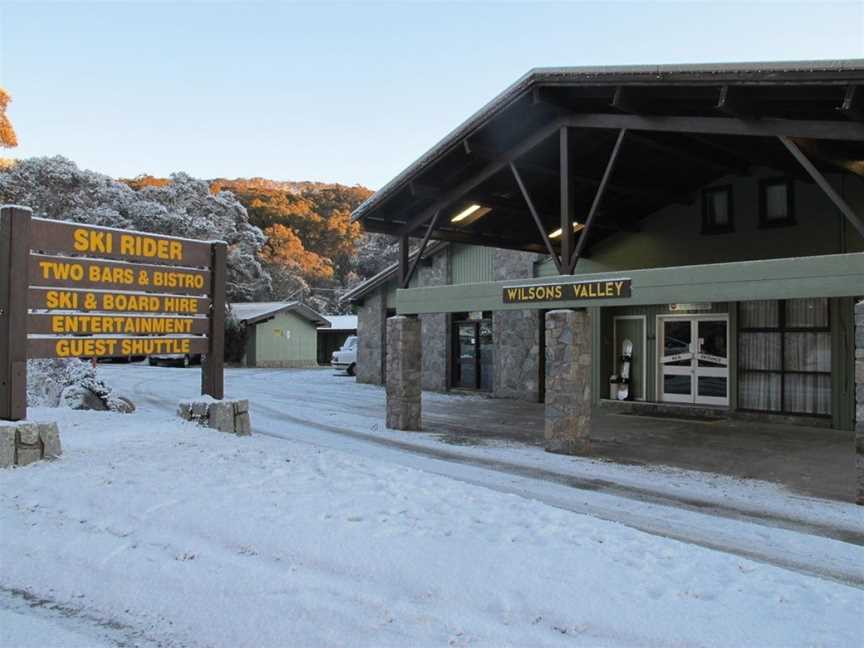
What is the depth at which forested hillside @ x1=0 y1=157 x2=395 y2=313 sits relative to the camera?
30578mm

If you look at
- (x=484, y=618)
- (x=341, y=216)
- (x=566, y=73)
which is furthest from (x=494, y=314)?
(x=341, y=216)

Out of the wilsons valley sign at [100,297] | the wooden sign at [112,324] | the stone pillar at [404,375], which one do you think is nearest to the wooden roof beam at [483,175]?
the stone pillar at [404,375]

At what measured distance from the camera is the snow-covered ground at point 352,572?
3471mm

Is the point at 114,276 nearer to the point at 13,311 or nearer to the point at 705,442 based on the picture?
the point at 13,311

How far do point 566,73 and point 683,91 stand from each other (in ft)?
5.60

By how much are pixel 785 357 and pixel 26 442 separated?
1306 centimetres

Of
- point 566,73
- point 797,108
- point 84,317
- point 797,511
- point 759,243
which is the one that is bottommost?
point 797,511

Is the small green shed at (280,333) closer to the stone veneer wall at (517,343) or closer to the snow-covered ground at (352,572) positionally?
the stone veneer wall at (517,343)

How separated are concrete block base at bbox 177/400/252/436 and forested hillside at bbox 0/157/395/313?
13638mm

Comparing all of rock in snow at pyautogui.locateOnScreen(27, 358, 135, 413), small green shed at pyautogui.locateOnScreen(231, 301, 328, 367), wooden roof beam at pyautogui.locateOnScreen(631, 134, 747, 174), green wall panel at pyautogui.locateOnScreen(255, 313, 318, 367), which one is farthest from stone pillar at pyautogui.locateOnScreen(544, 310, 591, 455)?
green wall panel at pyautogui.locateOnScreen(255, 313, 318, 367)

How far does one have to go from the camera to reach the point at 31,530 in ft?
16.0

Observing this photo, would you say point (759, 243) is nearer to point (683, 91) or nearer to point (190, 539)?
point (683, 91)

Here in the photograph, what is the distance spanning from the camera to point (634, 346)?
16.0 metres

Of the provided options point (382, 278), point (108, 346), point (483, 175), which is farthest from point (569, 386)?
point (382, 278)
